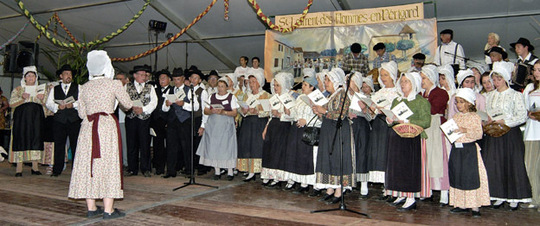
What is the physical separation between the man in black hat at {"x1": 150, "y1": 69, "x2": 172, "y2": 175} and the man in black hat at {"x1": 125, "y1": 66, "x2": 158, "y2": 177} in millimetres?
211

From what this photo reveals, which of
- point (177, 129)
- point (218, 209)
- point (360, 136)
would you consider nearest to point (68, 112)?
point (177, 129)

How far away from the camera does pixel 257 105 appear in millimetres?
6883

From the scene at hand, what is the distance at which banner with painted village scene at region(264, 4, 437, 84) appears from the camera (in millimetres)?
8258

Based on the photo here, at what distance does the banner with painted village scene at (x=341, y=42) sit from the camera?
826 cm

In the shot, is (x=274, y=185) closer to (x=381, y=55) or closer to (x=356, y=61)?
(x=356, y=61)

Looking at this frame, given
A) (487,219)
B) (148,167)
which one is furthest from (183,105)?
(487,219)

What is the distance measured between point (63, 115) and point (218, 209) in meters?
3.84

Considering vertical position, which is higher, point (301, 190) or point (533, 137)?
point (533, 137)

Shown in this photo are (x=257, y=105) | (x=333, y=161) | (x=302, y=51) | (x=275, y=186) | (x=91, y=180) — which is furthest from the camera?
(x=302, y=51)

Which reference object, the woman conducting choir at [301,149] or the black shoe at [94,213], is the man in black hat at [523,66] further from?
the black shoe at [94,213]

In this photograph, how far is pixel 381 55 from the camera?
809 cm

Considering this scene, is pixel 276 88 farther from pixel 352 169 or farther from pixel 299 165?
pixel 352 169

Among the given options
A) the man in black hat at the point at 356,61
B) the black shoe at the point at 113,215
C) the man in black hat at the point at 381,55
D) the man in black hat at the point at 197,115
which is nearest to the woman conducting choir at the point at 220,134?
the man in black hat at the point at 197,115

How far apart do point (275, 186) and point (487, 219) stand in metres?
2.78
